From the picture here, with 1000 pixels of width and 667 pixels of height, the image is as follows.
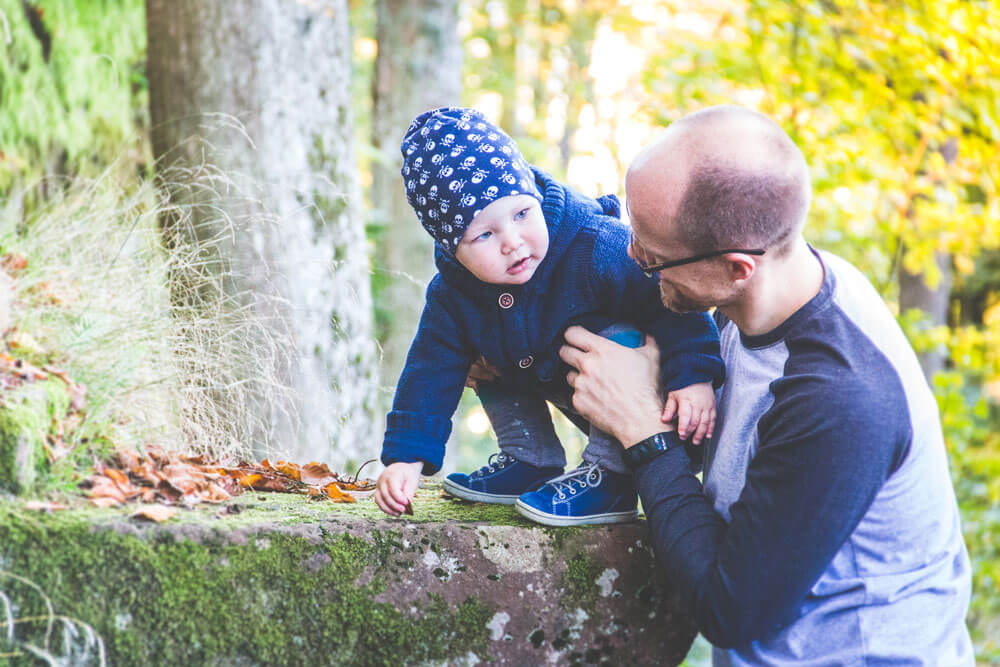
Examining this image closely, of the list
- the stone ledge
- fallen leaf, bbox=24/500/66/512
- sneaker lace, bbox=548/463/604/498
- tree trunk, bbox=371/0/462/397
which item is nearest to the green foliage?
tree trunk, bbox=371/0/462/397

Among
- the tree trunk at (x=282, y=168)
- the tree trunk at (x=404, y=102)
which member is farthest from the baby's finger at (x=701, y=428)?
the tree trunk at (x=404, y=102)

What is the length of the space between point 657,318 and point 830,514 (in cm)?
77

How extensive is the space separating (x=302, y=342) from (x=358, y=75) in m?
7.33

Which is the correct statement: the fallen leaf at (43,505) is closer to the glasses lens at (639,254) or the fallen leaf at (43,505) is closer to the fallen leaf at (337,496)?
the fallen leaf at (337,496)

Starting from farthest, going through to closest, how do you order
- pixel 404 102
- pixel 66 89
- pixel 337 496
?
pixel 404 102 → pixel 66 89 → pixel 337 496

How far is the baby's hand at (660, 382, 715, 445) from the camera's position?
206cm

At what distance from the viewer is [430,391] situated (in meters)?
2.31

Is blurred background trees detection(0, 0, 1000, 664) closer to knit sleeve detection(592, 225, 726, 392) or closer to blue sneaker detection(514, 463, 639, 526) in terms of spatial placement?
knit sleeve detection(592, 225, 726, 392)

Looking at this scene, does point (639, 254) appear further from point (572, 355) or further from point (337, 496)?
point (337, 496)

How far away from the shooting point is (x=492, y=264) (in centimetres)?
223

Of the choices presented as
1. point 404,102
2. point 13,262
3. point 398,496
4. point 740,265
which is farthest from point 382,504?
point 404,102

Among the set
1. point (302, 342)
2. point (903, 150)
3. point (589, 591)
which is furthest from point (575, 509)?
point (903, 150)

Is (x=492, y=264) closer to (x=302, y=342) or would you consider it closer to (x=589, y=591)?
(x=589, y=591)

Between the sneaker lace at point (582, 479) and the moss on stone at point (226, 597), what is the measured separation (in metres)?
0.39
